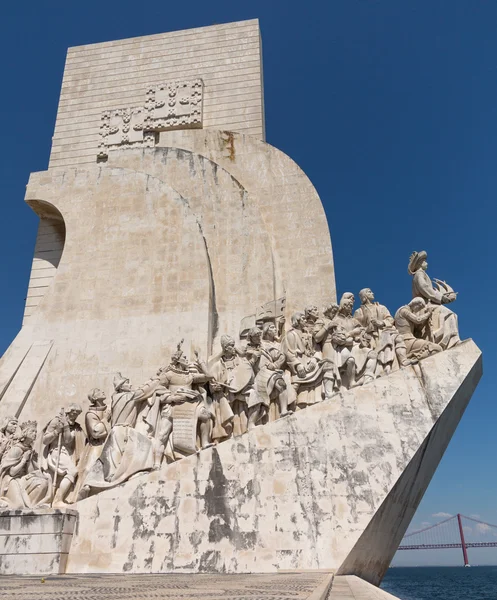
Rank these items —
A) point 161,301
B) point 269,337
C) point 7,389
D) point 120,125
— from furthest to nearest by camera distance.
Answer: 1. point 120,125
2. point 161,301
3. point 7,389
4. point 269,337

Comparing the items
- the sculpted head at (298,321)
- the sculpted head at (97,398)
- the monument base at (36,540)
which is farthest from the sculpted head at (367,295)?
the monument base at (36,540)

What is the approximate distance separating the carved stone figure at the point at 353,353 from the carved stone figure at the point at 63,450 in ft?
11.1

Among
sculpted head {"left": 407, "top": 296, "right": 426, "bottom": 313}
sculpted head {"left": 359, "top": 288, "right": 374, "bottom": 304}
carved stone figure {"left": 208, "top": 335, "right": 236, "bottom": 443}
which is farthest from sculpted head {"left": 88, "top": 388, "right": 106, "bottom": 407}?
sculpted head {"left": 407, "top": 296, "right": 426, "bottom": 313}

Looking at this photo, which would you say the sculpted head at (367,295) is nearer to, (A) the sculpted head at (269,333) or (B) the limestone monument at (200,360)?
(B) the limestone monument at (200,360)

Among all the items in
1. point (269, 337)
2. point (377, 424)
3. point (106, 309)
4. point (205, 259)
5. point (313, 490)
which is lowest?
point (313, 490)

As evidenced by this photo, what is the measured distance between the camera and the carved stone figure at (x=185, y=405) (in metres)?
6.23

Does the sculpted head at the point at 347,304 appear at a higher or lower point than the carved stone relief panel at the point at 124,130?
lower

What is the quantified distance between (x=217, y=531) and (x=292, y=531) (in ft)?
2.32

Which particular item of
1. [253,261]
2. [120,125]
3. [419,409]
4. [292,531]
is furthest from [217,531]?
[120,125]

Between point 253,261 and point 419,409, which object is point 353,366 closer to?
point 419,409

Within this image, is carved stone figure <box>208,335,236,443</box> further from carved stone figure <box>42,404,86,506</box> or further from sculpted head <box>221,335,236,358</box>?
carved stone figure <box>42,404,86,506</box>

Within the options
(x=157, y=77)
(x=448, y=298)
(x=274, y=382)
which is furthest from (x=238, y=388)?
(x=157, y=77)

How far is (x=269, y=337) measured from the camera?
7461 millimetres

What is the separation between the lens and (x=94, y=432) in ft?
22.4
